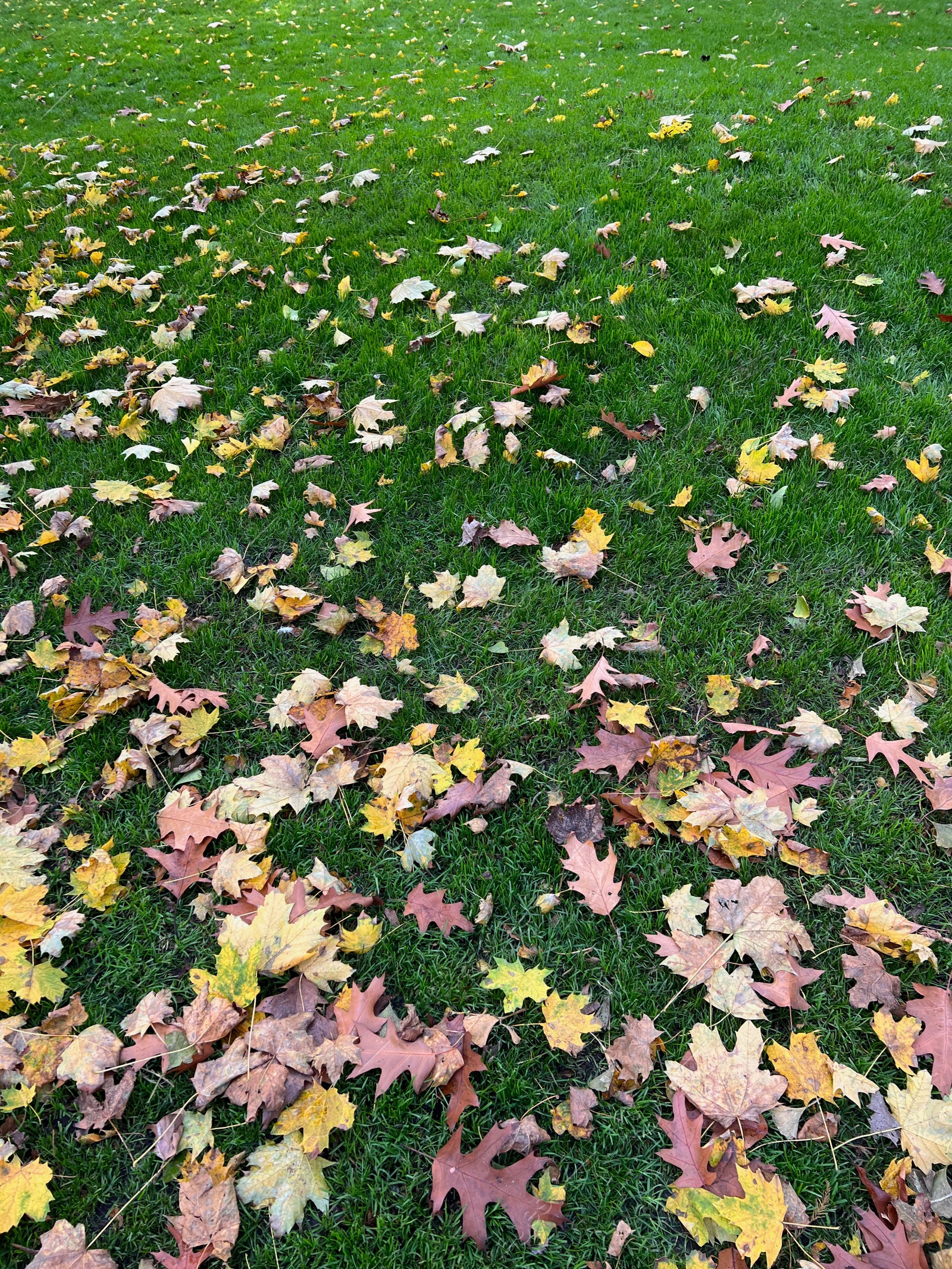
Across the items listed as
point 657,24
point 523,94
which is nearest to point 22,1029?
point 523,94

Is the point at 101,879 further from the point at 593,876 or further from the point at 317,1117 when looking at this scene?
the point at 593,876

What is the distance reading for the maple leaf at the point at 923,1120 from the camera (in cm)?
151

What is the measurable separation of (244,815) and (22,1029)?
736mm

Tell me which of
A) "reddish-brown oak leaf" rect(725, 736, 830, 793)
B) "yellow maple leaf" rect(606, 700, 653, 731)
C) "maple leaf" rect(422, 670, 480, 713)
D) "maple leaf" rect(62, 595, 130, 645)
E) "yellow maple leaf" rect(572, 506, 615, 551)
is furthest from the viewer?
"yellow maple leaf" rect(572, 506, 615, 551)

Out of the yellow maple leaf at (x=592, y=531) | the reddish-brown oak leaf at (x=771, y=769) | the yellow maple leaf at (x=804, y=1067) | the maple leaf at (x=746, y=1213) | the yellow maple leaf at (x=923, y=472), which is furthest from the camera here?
the yellow maple leaf at (x=923, y=472)

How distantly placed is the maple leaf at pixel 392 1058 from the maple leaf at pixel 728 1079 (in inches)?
22.7

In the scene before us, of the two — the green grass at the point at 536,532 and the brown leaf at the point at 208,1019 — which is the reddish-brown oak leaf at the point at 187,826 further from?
the brown leaf at the point at 208,1019

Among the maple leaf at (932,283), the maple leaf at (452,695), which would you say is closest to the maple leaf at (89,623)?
the maple leaf at (452,695)

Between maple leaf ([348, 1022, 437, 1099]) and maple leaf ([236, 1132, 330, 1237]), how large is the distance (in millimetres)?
187

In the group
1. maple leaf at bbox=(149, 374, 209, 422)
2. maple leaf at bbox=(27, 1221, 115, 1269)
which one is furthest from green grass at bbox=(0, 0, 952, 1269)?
maple leaf at bbox=(149, 374, 209, 422)

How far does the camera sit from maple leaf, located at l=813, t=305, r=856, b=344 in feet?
11.7

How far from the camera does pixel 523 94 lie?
703 centimetres

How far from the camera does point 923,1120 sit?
156 centimetres

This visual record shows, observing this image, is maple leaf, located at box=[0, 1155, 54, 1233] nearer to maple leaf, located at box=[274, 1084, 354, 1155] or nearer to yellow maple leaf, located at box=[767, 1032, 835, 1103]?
maple leaf, located at box=[274, 1084, 354, 1155]
